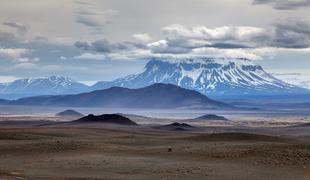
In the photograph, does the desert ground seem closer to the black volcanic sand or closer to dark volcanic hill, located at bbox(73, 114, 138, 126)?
the black volcanic sand

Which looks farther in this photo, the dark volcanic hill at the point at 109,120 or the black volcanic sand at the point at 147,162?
the dark volcanic hill at the point at 109,120

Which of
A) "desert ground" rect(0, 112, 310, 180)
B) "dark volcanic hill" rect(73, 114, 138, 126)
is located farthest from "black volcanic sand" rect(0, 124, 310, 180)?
"dark volcanic hill" rect(73, 114, 138, 126)

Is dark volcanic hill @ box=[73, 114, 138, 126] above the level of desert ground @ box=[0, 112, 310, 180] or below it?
above

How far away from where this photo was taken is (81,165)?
37.5 m

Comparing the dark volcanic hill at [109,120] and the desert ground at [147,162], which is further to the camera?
the dark volcanic hill at [109,120]

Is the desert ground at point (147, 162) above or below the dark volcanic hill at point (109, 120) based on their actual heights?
below

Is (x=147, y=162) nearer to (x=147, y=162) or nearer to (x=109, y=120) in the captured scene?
(x=147, y=162)

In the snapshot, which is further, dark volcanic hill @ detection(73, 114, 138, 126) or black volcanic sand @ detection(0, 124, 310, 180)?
dark volcanic hill @ detection(73, 114, 138, 126)

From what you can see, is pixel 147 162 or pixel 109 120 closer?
pixel 147 162

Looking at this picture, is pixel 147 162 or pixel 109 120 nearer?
pixel 147 162

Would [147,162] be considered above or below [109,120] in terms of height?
below

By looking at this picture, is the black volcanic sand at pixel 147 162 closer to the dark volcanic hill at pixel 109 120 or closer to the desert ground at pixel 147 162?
the desert ground at pixel 147 162

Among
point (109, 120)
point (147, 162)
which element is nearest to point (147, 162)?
point (147, 162)

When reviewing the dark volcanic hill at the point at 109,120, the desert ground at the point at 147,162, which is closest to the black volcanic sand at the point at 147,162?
the desert ground at the point at 147,162
